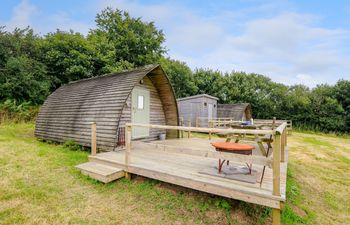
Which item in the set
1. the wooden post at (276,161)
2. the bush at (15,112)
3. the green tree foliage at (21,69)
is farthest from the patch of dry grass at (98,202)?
the green tree foliage at (21,69)

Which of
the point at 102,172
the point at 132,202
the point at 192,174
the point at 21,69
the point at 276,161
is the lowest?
the point at 132,202

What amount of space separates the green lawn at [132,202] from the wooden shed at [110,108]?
1.79 meters

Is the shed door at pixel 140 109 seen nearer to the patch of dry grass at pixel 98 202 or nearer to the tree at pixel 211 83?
the patch of dry grass at pixel 98 202

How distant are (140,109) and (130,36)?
48.7 ft

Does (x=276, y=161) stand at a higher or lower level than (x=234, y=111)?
lower

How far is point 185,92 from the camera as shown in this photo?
23250 millimetres

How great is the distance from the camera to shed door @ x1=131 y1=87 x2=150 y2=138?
7.06 metres

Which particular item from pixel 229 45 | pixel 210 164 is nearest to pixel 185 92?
pixel 229 45

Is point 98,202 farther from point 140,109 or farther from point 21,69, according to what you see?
point 21,69

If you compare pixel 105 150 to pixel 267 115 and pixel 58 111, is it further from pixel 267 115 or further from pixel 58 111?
pixel 267 115

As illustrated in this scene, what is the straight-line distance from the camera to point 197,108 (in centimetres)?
1526

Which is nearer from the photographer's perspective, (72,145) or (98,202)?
(98,202)

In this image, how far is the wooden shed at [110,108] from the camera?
6070mm

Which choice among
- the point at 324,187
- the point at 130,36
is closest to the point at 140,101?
the point at 324,187
